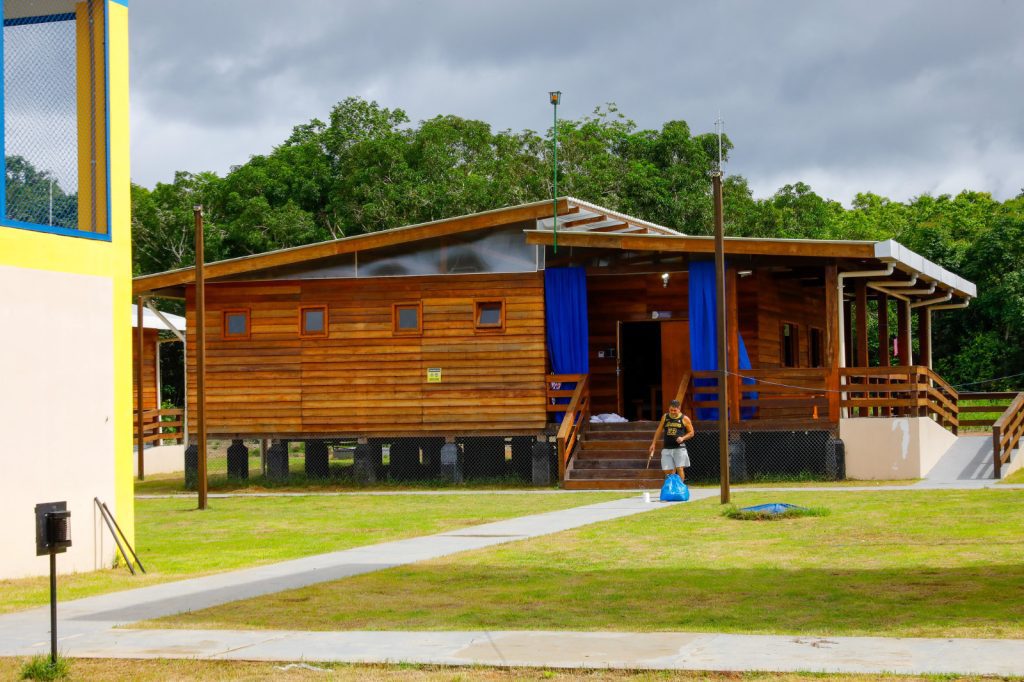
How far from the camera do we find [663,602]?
1064cm

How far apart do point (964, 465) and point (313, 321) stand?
42.3 ft

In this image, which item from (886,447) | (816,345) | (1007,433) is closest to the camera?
(886,447)

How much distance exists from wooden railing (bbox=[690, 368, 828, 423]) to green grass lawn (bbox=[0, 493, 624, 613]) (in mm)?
3783

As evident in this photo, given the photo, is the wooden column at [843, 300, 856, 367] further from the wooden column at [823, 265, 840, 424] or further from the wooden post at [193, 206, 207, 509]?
the wooden post at [193, 206, 207, 509]

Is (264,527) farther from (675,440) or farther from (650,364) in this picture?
(650,364)

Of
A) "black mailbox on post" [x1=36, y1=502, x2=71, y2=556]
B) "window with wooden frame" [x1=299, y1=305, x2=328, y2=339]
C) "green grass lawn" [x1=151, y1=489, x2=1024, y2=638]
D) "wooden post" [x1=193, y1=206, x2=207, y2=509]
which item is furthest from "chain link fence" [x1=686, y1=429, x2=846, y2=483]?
"black mailbox on post" [x1=36, y1=502, x2=71, y2=556]

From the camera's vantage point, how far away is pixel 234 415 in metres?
28.3

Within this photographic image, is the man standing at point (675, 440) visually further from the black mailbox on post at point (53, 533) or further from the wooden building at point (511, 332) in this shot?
the black mailbox on post at point (53, 533)

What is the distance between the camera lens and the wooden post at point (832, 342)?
2494cm

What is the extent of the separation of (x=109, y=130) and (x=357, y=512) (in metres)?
8.41

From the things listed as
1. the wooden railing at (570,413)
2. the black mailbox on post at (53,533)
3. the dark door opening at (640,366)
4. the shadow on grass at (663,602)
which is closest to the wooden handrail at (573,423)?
the wooden railing at (570,413)

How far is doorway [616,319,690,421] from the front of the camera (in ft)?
93.1

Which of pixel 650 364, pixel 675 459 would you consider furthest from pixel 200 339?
pixel 650 364

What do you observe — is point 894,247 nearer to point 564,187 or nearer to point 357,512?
point 357,512
